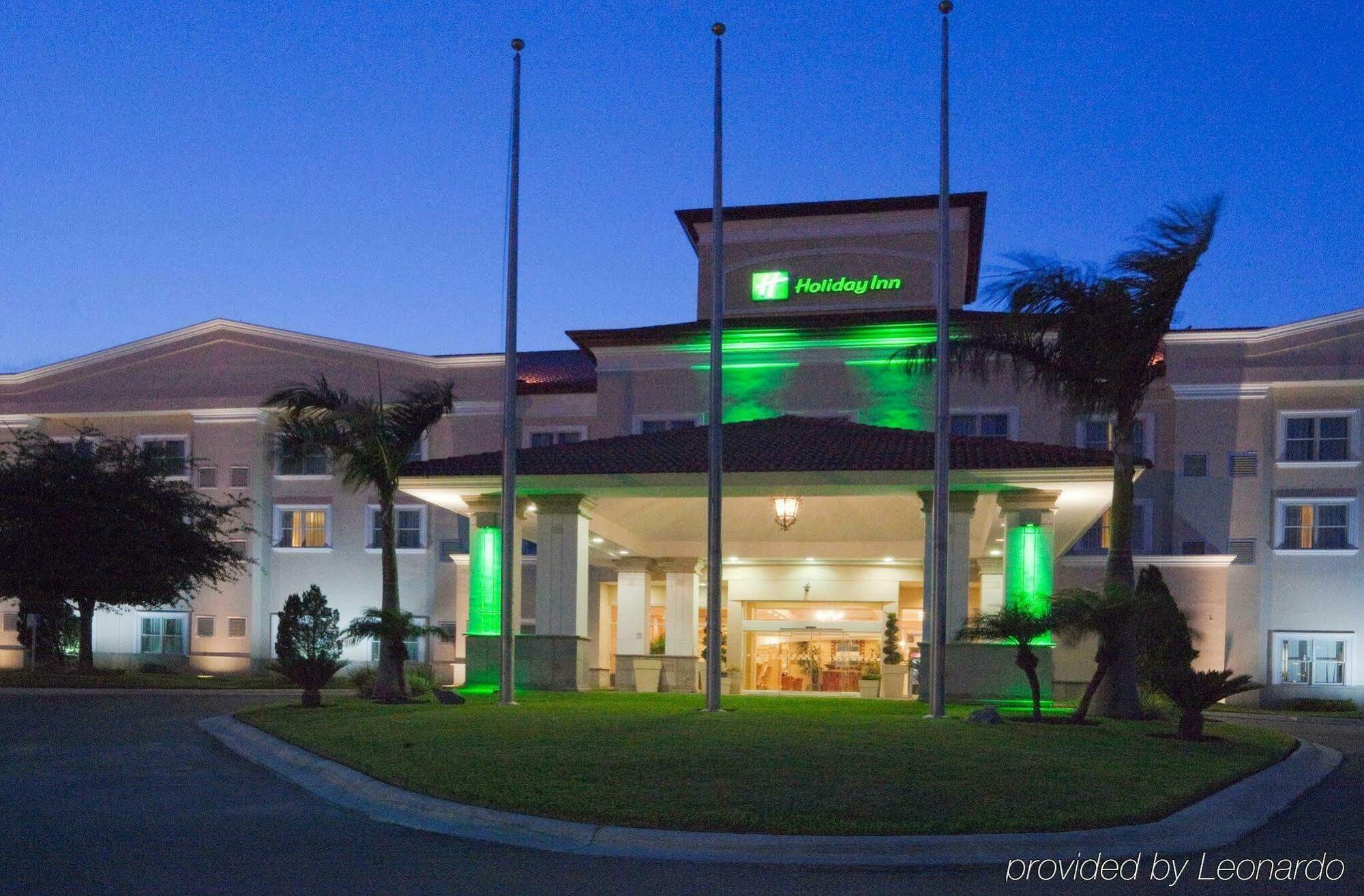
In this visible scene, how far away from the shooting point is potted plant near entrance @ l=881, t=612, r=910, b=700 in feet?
121

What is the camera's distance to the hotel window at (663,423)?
45281 millimetres

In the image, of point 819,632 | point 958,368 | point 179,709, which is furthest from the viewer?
point 819,632

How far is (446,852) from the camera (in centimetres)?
1117

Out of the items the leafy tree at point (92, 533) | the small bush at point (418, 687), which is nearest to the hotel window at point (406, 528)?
the leafy tree at point (92, 533)

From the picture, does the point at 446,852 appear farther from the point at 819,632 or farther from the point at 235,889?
the point at 819,632

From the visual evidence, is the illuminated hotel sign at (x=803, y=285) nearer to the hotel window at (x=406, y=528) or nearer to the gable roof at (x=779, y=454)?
the gable roof at (x=779, y=454)

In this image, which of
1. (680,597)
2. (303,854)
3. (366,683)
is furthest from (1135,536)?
(303,854)

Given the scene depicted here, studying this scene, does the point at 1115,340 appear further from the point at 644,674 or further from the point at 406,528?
the point at 406,528

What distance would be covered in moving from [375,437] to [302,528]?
24.7 meters

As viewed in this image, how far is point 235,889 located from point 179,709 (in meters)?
20.0

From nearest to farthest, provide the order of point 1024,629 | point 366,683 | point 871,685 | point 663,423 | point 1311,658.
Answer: point 1024,629
point 366,683
point 871,685
point 1311,658
point 663,423

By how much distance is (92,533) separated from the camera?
134ft

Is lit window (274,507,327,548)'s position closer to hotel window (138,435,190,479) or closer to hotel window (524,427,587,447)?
hotel window (138,435,190,479)

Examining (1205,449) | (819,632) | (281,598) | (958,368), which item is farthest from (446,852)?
(281,598)
